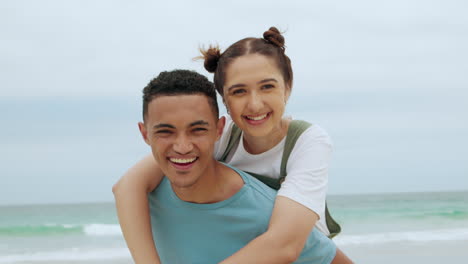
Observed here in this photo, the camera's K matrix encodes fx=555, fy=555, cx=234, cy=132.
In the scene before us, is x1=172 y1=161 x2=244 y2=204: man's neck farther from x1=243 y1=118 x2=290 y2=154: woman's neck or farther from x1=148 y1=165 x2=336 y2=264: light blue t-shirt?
x1=243 y1=118 x2=290 y2=154: woman's neck

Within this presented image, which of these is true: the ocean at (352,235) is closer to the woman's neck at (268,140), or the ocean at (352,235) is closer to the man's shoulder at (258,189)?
the woman's neck at (268,140)

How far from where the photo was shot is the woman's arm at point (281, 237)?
2559 millimetres

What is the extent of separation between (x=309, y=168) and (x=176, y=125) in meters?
0.83

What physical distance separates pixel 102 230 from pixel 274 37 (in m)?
14.5

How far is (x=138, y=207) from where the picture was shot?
290 cm

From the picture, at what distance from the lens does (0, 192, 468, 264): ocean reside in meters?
11.1

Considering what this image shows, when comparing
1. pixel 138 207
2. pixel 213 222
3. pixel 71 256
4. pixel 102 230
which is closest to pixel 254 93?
pixel 213 222

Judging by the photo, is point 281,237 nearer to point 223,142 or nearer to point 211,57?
point 223,142

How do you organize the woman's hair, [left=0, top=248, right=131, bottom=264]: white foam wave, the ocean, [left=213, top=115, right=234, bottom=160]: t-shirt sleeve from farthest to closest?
1. [left=0, top=248, right=131, bottom=264]: white foam wave
2. the ocean
3. [left=213, top=115, right=234, bottom=160]: t-shirt sleeve
4. the woman's hair

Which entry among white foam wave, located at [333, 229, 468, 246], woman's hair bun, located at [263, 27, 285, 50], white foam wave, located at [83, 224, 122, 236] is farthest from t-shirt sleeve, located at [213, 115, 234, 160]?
white foam wave, located at [83, 224, 122, 236]

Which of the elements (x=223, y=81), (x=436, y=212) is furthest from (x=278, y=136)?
(x=436, y=212)

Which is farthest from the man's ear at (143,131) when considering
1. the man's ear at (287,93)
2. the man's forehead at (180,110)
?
the man's ear at (287,93)

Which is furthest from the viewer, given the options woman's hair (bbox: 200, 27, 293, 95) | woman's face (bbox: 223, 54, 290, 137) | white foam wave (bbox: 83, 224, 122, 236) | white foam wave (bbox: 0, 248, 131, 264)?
white foam wave (bbox: 83, 224, 122, 236)

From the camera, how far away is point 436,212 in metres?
20.7
